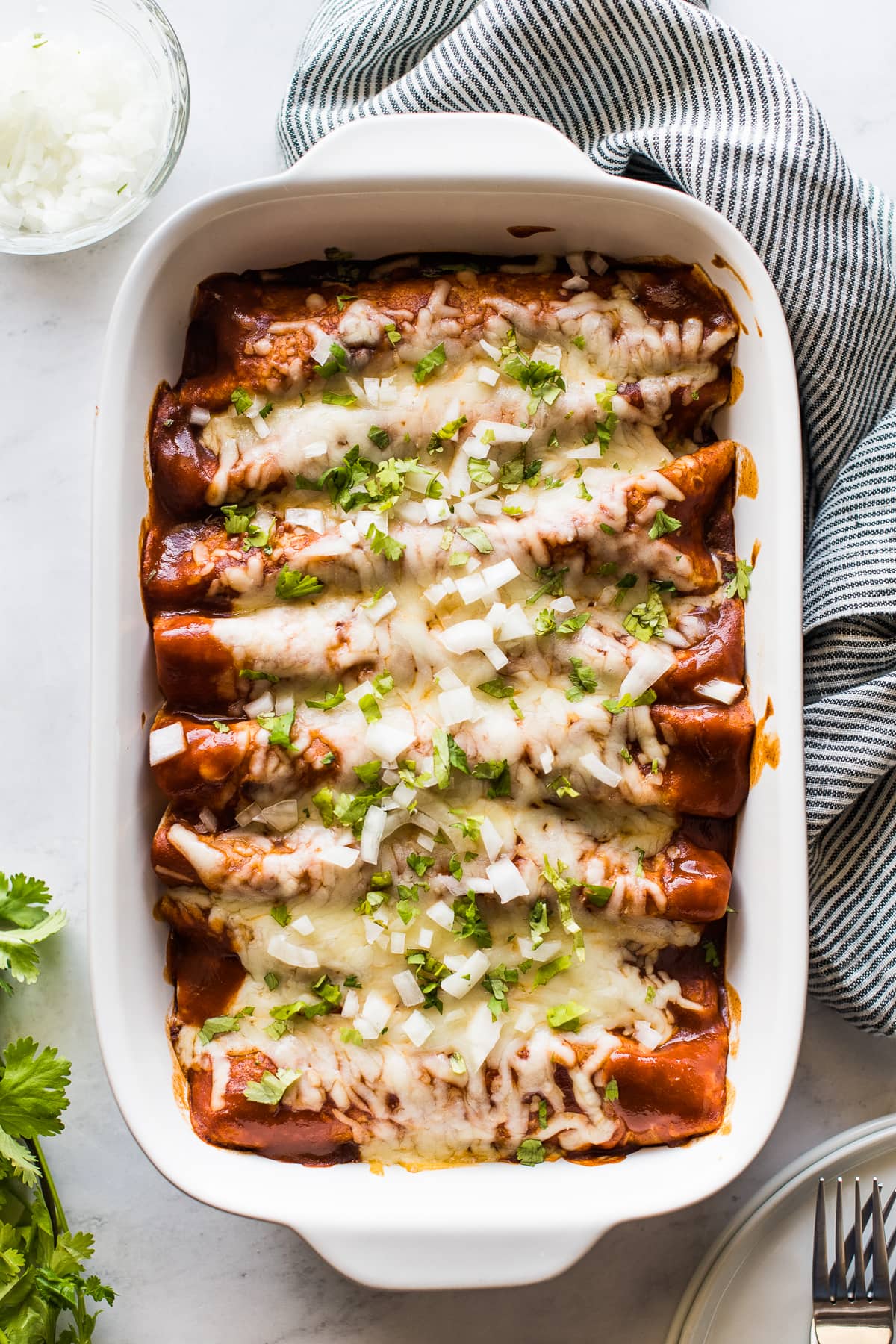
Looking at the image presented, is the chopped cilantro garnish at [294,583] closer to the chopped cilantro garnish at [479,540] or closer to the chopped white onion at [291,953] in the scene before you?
the chopped cilantro garnish at [479,540]

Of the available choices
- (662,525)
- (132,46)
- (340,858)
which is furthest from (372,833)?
(132,46)

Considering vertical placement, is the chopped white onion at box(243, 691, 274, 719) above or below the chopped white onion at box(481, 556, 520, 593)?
below

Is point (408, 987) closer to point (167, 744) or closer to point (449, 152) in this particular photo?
point (167, 744)

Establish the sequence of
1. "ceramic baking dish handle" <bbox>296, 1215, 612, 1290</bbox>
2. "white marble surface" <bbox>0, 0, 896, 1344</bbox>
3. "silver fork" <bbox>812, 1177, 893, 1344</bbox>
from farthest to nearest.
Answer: "white marble surface" <bbox>0, 0, 896, 1344</bbox>, "silver fork" <bbox>812, 1177, 893, 1344</bbox>, "ceramic baking dish handle" <bbox>296, 1215, 612, 1290</bbox>

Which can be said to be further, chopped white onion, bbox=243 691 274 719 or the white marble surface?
the white marble surface

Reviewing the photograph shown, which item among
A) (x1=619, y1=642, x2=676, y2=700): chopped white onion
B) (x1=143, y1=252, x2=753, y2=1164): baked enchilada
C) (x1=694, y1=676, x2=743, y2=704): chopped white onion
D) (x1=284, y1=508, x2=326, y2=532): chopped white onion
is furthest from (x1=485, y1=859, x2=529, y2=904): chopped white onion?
(x1=284, y1=508, x2=326, y2=532): chopped white onion

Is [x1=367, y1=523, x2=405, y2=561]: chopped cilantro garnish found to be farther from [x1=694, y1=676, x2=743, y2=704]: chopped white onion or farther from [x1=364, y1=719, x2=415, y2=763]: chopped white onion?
[x1=694, y1=676, x2=743, y2=704]: chopped white onion

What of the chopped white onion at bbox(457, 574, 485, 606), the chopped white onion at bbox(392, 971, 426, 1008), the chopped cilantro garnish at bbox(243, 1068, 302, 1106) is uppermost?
the chopped white onion at bbox(457, 574, 485, 606)
